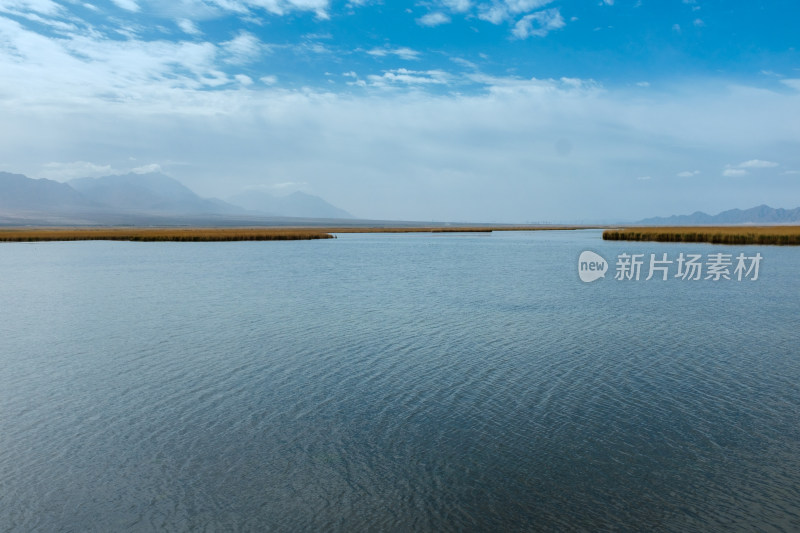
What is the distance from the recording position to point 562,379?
1483cm

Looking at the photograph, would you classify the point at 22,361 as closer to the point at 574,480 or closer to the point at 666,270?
the point at 574,480

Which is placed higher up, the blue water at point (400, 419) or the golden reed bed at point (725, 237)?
the golden reed bed at point (725, 237)

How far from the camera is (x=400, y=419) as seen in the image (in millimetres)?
12008

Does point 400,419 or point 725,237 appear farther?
point 725,237

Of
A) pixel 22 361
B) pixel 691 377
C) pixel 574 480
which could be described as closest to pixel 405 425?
pixel 574 480

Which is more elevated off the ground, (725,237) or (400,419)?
(725,237)

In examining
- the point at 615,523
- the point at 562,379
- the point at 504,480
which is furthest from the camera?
the point at 562,379

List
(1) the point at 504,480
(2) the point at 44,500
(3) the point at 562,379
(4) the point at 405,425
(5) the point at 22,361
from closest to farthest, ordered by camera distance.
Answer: (2) the point at 44,500, (1) the point at 504,480, (4) the point at 405,425, (3) the point at 562,379, (5) the point at 22,361

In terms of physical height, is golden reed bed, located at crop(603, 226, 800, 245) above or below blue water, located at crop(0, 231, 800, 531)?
above

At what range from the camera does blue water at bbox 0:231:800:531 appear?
27.7 ft

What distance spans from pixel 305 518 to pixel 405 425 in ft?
12.6

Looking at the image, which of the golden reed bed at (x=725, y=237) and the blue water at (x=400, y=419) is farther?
the golden reed bed at (x=725, y=237)

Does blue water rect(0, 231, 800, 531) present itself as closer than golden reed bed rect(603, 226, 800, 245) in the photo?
Yes

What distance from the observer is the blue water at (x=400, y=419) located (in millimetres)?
8430
